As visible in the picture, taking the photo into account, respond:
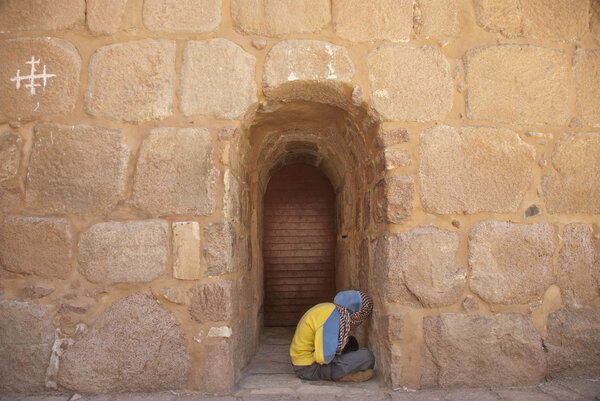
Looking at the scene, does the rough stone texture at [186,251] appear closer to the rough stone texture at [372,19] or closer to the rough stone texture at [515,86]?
the rough stone texture at [372,19]

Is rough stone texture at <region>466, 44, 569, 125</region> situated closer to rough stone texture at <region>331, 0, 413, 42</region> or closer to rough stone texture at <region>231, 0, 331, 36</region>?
rough stone texture at <region>331, 0, 413, 42</region>

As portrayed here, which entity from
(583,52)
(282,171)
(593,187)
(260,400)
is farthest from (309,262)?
(583,52)

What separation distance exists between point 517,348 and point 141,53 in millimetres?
2775

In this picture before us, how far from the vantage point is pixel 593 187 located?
2.60 metres

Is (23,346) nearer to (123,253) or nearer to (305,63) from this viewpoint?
(123,253)

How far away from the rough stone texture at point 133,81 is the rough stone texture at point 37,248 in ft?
2.36

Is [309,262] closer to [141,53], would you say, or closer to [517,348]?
[517,348]

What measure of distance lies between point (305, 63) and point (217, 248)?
1.21 metres

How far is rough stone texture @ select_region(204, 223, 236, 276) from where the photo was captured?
7.90 feet

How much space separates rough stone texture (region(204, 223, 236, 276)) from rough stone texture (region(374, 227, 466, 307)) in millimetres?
932

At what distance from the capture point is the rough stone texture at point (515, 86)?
8.48ft

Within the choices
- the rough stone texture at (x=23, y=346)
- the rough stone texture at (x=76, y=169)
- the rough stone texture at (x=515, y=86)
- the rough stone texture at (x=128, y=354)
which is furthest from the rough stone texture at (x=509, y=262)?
the rough stone texture at (x=23, y=346)

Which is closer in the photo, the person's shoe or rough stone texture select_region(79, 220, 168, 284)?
rough stone texture select_region(79, 220, 168, 284)

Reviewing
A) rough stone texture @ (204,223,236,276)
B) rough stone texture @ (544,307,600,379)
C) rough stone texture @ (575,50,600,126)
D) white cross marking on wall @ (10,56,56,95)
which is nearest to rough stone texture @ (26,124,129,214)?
white cross marking on wall @ (10,56,56,95)
